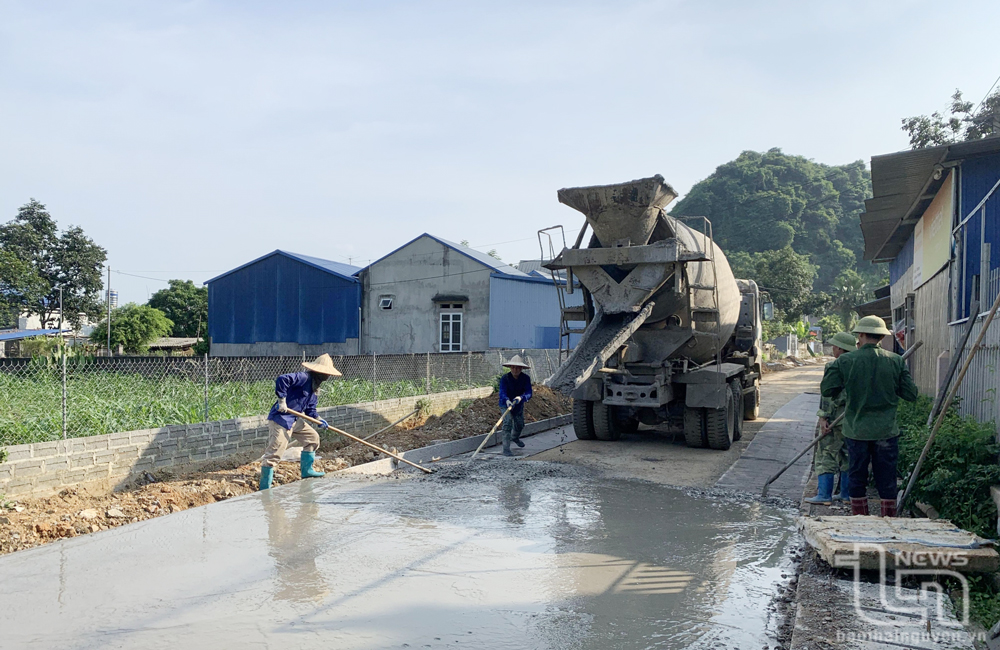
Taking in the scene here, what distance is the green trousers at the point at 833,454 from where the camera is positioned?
661 cm

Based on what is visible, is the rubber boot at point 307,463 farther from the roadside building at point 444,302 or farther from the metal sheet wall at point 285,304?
the metal sheet wall at point 285,304

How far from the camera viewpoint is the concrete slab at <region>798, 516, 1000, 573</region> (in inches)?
157

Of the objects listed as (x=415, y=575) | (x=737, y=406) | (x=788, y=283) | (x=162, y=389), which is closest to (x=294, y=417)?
(x=415, y=575)

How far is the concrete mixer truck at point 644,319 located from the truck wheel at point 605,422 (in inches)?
0.7

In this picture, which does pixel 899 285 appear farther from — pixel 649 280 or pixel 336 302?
pixel 336 302

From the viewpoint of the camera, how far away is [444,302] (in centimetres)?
2538

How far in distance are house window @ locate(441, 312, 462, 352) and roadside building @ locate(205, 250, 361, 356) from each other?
138 inches

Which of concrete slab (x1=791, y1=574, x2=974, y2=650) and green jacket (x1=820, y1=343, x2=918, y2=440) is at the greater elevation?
green jacket (x1=820, y1=343, x2=918, y2=440)

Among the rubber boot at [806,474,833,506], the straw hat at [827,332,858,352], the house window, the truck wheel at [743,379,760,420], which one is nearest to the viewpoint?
the rubber boot at [806,474,833,506]

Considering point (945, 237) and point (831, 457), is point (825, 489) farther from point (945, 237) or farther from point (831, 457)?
point (945, 237)

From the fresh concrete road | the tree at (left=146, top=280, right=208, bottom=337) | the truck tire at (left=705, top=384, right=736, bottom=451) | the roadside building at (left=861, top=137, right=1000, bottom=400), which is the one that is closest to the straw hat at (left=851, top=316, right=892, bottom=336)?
the roadside building at (left=861, top=137, right=1000, bottom=400)

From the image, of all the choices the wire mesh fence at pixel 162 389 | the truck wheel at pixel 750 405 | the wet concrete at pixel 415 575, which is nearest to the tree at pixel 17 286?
the wire mesh fence at pixel 162 389

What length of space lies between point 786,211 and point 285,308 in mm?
50582

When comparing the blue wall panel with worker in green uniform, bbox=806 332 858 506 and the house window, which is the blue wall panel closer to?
worker in green uniform, bbox=806 332 858 506
